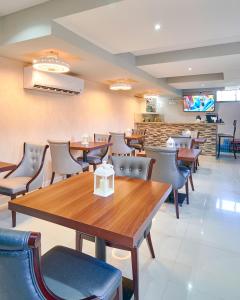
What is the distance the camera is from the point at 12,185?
2.77m

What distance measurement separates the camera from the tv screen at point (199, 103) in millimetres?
8258

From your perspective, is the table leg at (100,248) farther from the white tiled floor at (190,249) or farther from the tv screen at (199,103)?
the tv screen at (199,103)

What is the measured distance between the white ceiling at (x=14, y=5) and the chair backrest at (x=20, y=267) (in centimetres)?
271

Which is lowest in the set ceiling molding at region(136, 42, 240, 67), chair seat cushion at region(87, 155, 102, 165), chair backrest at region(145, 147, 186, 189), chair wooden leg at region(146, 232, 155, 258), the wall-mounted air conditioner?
chair wooden leg at region(146, 232, 155, 258)

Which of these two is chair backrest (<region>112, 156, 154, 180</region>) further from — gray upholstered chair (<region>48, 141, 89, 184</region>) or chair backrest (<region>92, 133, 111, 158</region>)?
chair backrest (<region>92, 133, 111, 158</region>)

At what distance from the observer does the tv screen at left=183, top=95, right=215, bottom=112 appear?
826 cm

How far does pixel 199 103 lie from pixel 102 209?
8027 mm

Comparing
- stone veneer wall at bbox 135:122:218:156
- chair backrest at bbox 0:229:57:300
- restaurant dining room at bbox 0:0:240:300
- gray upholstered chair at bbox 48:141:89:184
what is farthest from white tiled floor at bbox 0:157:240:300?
stone veneer wall at bbox 135:122:218:156

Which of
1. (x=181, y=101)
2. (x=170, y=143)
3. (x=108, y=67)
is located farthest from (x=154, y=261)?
(x=181, y=101)

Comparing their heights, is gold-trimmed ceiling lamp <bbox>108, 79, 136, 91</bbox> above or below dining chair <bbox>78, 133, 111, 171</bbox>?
above

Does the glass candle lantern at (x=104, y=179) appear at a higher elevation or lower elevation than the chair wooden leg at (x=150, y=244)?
higher

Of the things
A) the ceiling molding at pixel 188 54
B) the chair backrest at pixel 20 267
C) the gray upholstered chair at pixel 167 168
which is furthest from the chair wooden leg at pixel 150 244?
the ceiling molding at pixel 188 54

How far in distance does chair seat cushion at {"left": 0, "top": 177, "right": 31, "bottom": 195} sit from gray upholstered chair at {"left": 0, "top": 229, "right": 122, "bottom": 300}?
1.62m

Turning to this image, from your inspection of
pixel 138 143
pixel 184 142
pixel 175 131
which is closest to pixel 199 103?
pixel 175 131
